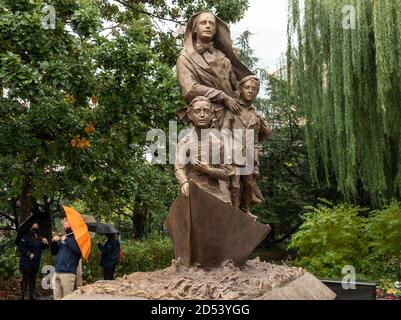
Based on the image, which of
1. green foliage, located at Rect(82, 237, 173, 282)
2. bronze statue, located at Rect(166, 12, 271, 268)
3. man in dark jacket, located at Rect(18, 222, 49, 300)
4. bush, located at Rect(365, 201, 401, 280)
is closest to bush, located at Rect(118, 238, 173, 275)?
green foliage, located at Rect(82, 237, 173, 282)

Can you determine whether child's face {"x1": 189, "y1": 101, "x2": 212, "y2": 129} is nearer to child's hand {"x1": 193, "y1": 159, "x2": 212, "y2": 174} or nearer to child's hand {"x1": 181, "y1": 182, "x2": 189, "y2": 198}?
child's hand {"x1": 193, "y1": 159, "x2": 212, "y2": 174}

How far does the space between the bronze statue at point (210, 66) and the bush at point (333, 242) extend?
6.29 metres

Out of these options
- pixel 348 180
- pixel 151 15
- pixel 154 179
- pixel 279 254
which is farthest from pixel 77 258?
pixel 279 254

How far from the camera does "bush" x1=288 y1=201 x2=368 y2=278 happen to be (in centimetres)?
1155

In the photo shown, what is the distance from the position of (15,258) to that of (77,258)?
6516 millimetres

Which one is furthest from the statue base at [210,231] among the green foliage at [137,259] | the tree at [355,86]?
the green foliage at [137,259]

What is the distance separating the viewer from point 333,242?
1208 centimetres

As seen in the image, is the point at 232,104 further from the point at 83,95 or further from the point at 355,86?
the point at 355,86

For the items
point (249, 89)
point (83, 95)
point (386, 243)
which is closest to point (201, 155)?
point (249, 89)

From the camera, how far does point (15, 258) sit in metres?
13.2

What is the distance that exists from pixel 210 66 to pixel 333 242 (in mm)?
7093

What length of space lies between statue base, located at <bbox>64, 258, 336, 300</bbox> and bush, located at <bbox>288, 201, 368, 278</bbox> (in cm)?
618
